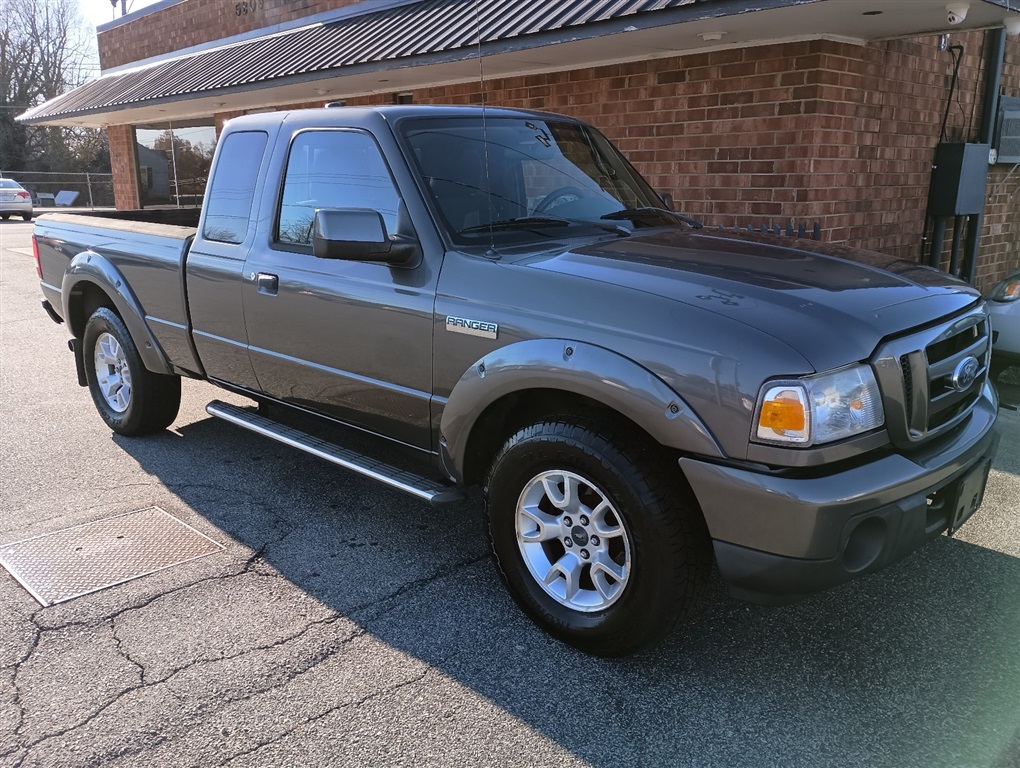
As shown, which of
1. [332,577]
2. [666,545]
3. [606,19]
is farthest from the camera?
[606,19]

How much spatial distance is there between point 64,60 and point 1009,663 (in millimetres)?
65211

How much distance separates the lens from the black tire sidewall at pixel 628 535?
111 inches

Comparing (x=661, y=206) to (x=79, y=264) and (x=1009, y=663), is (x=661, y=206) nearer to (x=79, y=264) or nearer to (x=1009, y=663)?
(x=1009, y=663)

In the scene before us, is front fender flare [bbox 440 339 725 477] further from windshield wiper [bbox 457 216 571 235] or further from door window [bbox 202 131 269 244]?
door window [bbox 202 131 269 244]

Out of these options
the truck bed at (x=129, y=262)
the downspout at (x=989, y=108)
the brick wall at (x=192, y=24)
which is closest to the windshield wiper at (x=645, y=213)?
the truck bed at (x=129, y=262)

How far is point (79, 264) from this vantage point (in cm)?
560

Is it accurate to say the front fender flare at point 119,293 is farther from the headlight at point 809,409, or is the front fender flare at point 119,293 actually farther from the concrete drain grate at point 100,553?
the headlight at point 809,409

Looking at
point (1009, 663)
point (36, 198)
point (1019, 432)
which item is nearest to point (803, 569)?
point (1009, 663)

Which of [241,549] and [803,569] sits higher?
[803,569]

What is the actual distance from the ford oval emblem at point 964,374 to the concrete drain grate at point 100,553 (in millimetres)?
3235

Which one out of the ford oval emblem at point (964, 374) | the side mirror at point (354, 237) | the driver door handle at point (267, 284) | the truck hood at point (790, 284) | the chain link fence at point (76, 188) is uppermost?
the side mirror at point (354, 237)

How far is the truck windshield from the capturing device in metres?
3.64

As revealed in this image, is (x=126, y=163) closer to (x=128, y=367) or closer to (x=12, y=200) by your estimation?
(x=12, y=200)

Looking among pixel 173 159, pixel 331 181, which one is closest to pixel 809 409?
pixel 331 181
